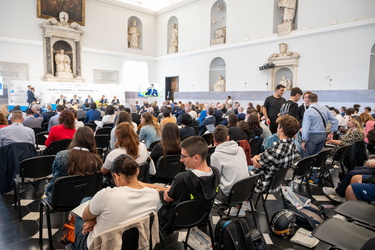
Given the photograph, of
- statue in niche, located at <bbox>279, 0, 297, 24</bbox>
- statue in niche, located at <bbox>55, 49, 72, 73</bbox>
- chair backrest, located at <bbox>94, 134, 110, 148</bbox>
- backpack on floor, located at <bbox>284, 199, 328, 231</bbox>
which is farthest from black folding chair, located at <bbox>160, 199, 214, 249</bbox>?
statue in niche, located at <bbox>55, 49, 72, 73</bbox>

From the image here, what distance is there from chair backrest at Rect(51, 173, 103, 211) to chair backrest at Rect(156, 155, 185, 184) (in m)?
0.84

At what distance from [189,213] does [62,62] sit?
16.2 meters

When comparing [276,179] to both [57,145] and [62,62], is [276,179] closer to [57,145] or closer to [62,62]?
[57,145]

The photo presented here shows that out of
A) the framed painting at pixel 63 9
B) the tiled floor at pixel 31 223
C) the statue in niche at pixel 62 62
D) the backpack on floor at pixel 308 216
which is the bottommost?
the tiled floor at pixel 31 223

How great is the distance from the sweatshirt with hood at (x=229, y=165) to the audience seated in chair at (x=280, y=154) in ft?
1.17

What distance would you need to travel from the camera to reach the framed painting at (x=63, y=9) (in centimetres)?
1456

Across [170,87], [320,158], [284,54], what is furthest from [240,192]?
[170,87]

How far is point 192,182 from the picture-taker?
187 centimetres

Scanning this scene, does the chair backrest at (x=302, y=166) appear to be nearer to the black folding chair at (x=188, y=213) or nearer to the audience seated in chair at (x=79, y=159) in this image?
the black folding chair at (x=188, y=213)

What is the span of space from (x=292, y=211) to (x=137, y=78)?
1786 cm

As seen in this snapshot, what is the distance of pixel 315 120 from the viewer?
4.03 m

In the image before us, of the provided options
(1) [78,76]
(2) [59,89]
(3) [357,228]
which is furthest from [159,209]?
(1) [78,76]

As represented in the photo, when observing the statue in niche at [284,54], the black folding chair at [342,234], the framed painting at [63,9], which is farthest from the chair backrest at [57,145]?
the framed painting at [63,9]

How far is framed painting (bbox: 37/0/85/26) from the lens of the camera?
14.6 metres
